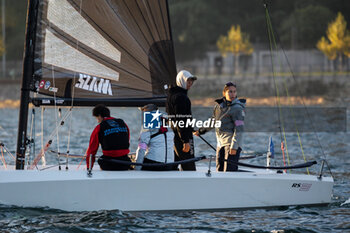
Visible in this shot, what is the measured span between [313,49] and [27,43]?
2157 inches

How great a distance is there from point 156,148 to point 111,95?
126 centimetres

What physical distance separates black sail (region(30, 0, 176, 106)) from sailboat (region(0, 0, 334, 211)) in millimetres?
12

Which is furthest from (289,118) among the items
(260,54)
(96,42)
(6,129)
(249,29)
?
(249,29)

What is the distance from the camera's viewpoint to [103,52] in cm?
865

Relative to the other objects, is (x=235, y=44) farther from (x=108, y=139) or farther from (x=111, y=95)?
(x=108, y=139)

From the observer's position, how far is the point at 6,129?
882 inches

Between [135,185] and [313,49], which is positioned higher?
[313,49]

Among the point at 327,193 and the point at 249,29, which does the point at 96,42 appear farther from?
the point at 249,29

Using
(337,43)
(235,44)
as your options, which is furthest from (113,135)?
(235,44)

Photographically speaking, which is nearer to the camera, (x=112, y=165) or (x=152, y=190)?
(x=152, y=190)

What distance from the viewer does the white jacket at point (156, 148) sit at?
755 centimetres

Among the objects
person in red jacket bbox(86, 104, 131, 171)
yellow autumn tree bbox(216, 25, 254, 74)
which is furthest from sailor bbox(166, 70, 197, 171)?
yellow autumn tree bbox(216, 25, 254, 74)

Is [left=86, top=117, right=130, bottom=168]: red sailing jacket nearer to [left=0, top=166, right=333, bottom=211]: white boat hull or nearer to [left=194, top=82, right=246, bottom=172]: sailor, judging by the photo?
[left=0, top=166, right=333, bottom=211]: white boat hull

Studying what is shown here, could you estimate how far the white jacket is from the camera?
755 centimetres
